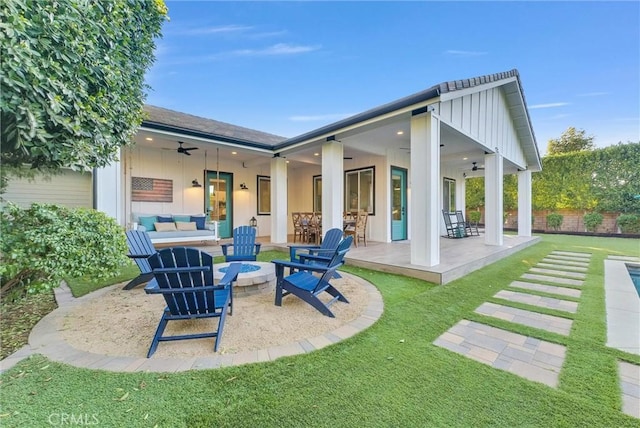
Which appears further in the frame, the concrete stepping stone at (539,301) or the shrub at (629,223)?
the shrub at (629,223)

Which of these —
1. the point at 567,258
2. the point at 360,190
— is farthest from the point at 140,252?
the point at 567,258

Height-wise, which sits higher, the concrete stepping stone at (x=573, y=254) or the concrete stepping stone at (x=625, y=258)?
the concrete stepping stone at (x=573, y=254)

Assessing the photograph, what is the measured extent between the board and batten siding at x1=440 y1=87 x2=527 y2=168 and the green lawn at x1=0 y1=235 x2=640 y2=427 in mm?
4454

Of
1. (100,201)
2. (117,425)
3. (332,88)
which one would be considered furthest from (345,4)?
(117,425)

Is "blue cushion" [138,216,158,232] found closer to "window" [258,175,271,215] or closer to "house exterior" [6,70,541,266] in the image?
"house exterior" [6,70,541,266]

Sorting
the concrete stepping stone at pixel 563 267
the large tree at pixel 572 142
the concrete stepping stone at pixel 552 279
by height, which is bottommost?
the concrete stepping stone at pixel 552 279

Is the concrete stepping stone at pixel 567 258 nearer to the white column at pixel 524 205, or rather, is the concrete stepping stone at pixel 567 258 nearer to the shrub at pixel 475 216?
the white column at pixel 524 205

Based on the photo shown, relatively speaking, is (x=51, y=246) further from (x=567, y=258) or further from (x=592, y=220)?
(x=592, y=220)

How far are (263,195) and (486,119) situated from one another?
8058mm

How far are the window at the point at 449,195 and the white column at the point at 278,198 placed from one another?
7407mm

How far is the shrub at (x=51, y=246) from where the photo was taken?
219cm

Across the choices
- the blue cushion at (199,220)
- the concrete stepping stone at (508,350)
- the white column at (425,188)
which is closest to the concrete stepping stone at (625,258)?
the white column at (425,188)

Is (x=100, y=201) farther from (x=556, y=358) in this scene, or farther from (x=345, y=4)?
(x=345, y=4)

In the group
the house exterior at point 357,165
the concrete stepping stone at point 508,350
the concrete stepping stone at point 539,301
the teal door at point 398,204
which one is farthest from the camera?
the teal door at point 398,204
